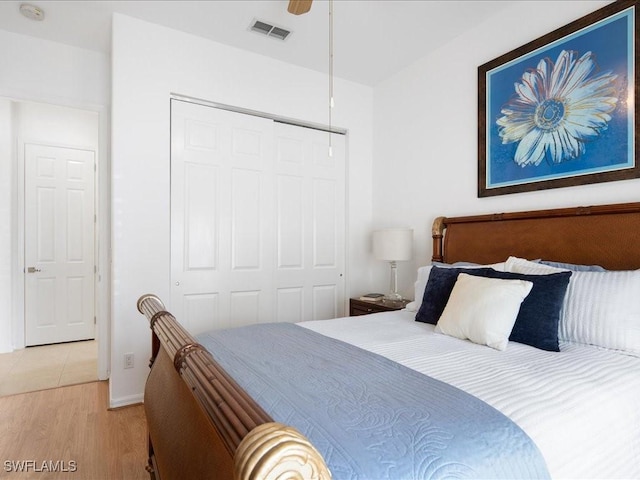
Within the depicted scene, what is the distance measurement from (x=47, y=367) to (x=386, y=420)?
381 centimetres

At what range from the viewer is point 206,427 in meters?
0.95

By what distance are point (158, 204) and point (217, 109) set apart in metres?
0.95

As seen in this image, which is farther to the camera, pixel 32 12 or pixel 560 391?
pixel 32 12

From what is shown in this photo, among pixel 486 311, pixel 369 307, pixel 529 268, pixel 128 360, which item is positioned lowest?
pixel 128 360

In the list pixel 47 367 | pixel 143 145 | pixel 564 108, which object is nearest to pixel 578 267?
pixel 564 108

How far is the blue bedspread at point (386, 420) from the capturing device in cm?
81

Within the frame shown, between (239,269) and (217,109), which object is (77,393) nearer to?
(239,269)

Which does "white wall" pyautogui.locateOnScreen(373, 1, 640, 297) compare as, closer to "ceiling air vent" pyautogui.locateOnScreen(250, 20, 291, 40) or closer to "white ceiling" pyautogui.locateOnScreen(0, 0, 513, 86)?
"white ceiling" pyautogui.locateOnScreen(0, 0, 513, 86)

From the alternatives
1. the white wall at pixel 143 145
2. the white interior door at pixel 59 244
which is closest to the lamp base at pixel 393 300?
the white wall at pixel 143 145

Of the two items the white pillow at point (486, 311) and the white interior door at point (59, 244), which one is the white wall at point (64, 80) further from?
the white pillow at point (486, 311)

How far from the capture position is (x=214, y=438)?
0.88 meters

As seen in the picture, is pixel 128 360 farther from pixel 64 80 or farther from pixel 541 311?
pixel 541 311

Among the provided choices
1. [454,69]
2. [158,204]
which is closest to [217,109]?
[158,204]

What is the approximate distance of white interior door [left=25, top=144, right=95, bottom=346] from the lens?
4172mm
